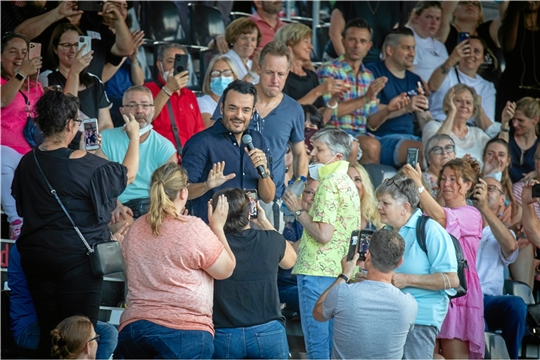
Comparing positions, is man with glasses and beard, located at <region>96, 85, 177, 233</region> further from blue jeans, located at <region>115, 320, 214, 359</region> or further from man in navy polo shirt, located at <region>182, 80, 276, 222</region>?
blue jeans, located at <region>115, 320, 214, 359</region>

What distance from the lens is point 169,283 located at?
4.48 meters

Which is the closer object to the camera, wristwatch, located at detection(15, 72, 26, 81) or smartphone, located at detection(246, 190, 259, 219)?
smartphone, located at detection(246, 190, 259, 219)

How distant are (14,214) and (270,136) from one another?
70.1 inches

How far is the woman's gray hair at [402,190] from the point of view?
17.2ft

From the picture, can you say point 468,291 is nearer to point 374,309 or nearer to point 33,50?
point 374,309

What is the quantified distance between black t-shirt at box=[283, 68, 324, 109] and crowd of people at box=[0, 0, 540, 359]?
17mm

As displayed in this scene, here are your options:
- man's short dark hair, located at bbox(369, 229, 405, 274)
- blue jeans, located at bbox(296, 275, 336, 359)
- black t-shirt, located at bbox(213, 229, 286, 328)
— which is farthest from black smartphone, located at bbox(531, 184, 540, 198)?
black t-shirt, located at bbox(213, 229, 286, 328)

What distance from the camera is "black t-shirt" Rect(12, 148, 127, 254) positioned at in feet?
16.0

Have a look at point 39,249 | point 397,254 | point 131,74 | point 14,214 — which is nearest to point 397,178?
point 397,254

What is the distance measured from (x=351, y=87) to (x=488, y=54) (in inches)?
71.3

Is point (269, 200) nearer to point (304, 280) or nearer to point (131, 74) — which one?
point (304, 280)

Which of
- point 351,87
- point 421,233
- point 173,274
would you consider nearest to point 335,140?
point 421,233

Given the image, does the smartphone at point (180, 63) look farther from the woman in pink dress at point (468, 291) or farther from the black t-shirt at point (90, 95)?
the woman in pink dress at point (468, 291)

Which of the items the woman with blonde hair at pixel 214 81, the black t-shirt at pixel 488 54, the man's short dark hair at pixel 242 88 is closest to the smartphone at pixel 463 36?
the black t-shirt at pixel 488 54
